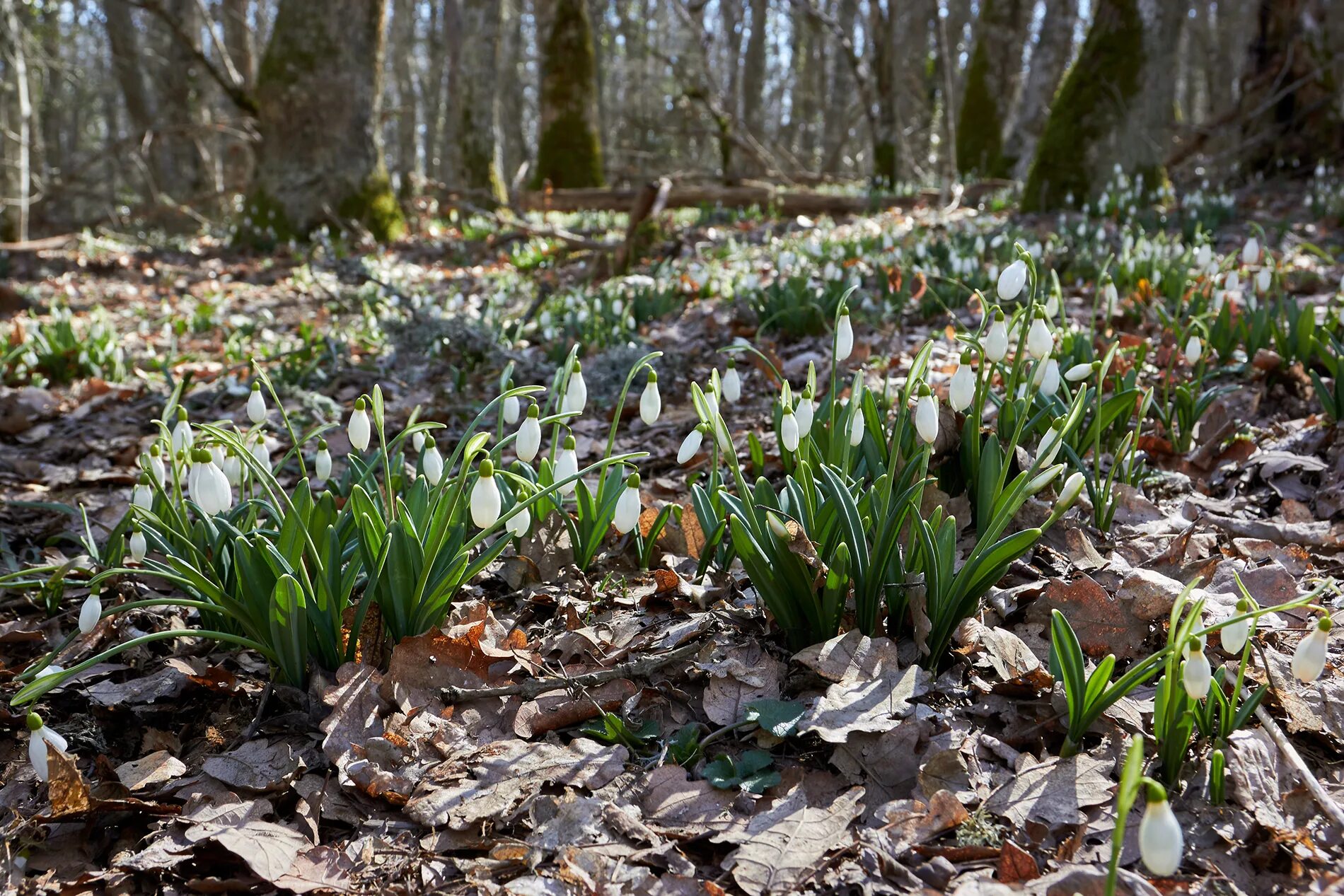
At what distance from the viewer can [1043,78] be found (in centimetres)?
1033

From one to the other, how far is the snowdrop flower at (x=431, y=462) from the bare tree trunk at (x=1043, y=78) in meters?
9.72

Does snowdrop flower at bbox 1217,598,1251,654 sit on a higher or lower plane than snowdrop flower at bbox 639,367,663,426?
lower

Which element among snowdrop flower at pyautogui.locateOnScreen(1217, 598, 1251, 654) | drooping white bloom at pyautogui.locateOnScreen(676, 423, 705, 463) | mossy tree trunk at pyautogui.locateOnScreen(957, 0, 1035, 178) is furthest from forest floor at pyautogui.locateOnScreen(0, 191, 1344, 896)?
mossy tree trunk at pyautogui.locateOnScreen(957, 0, 1035, 178)

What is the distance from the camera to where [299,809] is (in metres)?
1.53

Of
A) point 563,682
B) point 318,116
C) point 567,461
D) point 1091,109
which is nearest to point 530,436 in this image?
point 567,461

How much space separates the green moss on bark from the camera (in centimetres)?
731

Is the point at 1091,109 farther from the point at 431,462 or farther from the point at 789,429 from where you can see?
the point at 431,462

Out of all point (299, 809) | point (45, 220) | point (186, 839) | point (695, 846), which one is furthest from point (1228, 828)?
point (45, 220)

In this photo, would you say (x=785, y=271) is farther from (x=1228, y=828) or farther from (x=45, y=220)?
(x=45, y=220)

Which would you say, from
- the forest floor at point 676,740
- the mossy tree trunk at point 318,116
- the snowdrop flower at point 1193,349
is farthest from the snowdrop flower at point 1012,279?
the mossy tree trunk at point 318,116

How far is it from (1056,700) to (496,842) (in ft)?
3.13

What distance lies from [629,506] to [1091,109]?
7171 millimetres

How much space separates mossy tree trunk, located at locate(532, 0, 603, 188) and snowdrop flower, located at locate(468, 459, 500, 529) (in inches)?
419

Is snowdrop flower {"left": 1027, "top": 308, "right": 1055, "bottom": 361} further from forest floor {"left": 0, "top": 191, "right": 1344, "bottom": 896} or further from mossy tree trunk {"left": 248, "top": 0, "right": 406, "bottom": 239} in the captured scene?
mossy tree trunk {"left": 248, "top": 0, "right": 406, "bottom": 239}
